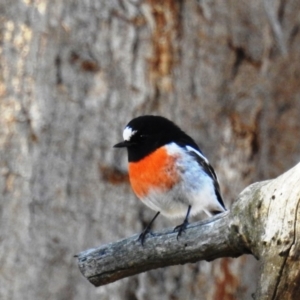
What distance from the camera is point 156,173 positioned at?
4.54m

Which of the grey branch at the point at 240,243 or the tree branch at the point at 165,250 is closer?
the grey branch at the point at 240,243

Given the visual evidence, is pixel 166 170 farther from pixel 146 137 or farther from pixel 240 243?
pixel 240 243

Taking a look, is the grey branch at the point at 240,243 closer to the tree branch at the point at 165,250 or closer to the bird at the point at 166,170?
the tree branch at the point at 165,250

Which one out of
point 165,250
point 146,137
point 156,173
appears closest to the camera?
point 165,250

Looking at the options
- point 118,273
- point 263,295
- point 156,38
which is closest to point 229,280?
point 156,38

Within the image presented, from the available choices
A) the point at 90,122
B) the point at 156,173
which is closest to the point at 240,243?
the point at 156,173

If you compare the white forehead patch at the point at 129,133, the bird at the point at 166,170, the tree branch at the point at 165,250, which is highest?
the white forehead patch at the point at 129,133

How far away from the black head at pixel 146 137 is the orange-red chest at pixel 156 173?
67 mm

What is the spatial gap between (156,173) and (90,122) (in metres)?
1.21

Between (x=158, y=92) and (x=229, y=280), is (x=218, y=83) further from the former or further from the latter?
(x=229, y=280)

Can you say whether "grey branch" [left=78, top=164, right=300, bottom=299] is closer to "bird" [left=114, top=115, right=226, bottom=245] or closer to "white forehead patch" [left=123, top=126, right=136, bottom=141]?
"bird" [left=114, top=115, right=226, bottom=245]

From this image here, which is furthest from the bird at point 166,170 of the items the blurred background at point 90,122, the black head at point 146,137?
the blurred background at point 90,122

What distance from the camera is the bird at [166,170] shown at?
14.9 ft

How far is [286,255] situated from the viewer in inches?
129
